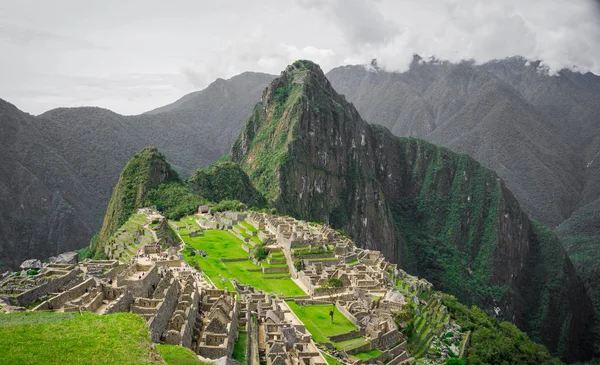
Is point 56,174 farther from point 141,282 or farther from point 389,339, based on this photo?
point 141,282

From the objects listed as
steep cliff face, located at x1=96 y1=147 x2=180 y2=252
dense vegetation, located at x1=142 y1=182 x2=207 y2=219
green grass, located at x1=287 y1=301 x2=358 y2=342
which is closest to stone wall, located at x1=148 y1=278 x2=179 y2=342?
green grass, located at x1=287 y1=301 x2=358 y2=342

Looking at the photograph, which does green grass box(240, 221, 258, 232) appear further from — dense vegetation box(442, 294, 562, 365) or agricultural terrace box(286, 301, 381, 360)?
agricultural terrace box(286, 301, 381, 360)

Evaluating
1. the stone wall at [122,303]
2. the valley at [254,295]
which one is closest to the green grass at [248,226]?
the valley at [254,295]

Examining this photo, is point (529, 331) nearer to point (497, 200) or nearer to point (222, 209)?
point (497, 200)

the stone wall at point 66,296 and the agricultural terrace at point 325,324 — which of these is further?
the agricultural terrace at point 325,324

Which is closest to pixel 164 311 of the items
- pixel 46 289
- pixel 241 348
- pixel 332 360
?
pixel 241 348

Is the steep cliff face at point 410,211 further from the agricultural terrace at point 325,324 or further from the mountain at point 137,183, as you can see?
the agricultural terrace at point 325,324

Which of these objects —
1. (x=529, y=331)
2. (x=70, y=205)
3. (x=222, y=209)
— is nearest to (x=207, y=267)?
(x=222, y=209)

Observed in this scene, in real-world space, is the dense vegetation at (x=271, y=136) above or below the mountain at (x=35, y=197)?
above
